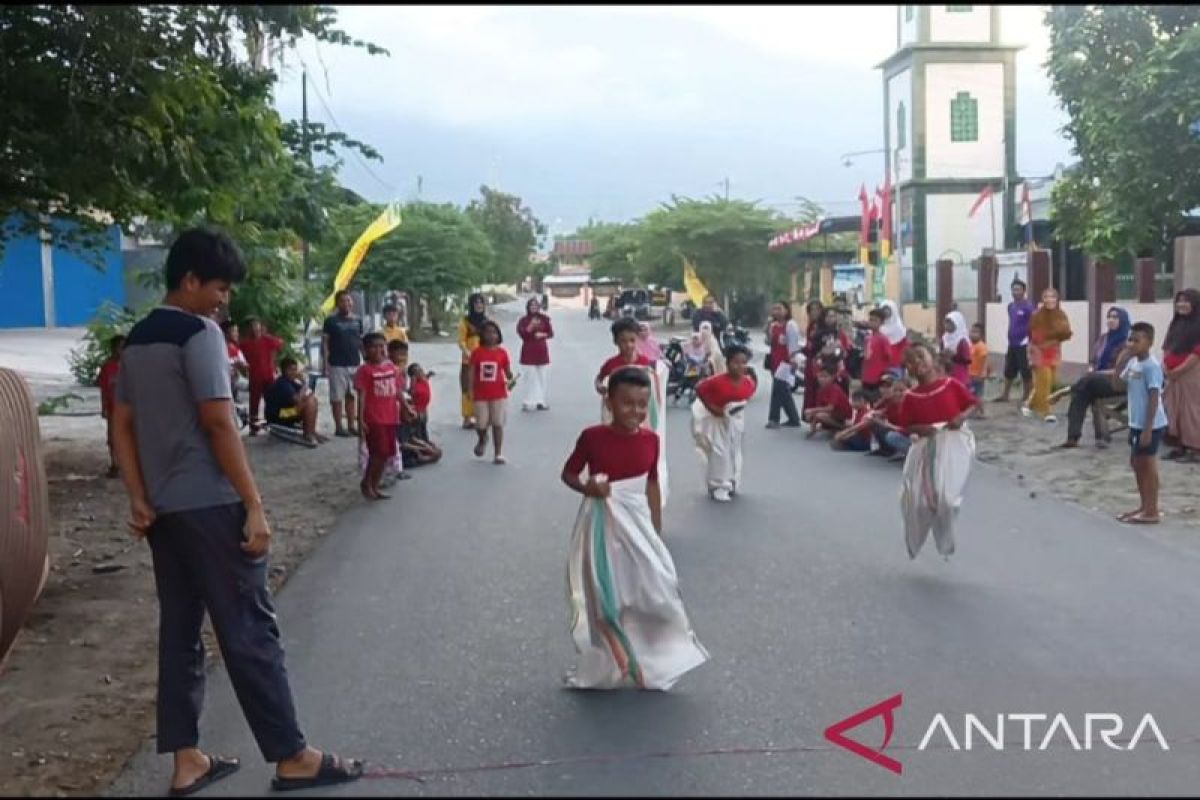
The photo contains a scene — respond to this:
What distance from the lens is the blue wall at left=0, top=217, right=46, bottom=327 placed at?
39531mm

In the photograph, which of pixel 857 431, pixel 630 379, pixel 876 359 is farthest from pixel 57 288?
pixel 630 379

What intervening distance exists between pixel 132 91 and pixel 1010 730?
705 centimetres

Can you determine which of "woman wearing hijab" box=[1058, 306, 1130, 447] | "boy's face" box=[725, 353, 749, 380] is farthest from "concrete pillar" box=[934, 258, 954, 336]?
"boy's face" box=[725, 353, 749, 380]

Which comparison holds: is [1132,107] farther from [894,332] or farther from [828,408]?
[828,408]

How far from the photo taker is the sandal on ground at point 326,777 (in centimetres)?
482

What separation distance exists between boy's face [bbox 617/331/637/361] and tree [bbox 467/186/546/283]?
67.7m

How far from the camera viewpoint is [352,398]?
57.6 ft

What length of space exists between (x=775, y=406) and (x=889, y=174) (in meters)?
29.1

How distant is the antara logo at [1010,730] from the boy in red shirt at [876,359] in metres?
10.6

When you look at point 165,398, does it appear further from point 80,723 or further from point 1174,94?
point 1174,94

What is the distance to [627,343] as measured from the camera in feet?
36.0

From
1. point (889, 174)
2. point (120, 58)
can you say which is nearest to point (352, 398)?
point (120, 58)

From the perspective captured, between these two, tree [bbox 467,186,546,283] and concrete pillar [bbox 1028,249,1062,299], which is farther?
tree [bbox 467,186,546,283]

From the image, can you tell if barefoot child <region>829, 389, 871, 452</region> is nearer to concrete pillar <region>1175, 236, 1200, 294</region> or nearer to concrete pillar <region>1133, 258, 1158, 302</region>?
concrete pillar <region>1175, 236, 1200, 294</region>
